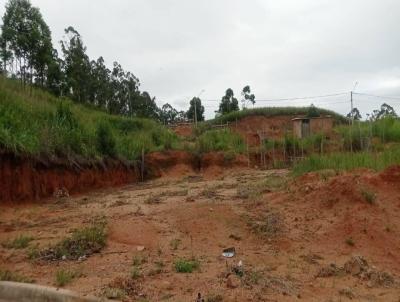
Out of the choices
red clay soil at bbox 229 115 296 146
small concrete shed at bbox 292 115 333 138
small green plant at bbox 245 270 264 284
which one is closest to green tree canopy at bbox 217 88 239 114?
red clay soil at bbox 229 115 296 146

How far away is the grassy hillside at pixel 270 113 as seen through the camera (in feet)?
119

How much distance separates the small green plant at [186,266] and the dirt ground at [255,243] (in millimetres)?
120

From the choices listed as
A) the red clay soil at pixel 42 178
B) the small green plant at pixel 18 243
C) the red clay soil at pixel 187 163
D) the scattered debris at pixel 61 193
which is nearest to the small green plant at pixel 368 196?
the small green plant at pixel 18 243

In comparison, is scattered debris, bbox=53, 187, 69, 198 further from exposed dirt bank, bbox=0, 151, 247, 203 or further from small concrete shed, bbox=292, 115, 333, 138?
small concrete shed, bbox=292, 115, 333, 138

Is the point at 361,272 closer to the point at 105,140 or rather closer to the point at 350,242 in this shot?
the point at 350,242

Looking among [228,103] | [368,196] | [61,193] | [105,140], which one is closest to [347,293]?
[368,196]

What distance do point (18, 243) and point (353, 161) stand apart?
Result: 255 inches

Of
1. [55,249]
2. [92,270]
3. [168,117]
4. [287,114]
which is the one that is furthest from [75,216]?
[168,117]

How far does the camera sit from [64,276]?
5.05m

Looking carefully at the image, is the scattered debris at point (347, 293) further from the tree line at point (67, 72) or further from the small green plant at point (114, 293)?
the tree line at point (67, 72)

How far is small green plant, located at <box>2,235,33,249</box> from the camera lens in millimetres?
6590

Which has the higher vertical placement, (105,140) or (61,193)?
(105,140)

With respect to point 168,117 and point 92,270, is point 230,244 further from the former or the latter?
point 168,117

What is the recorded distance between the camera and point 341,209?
6953 mm
